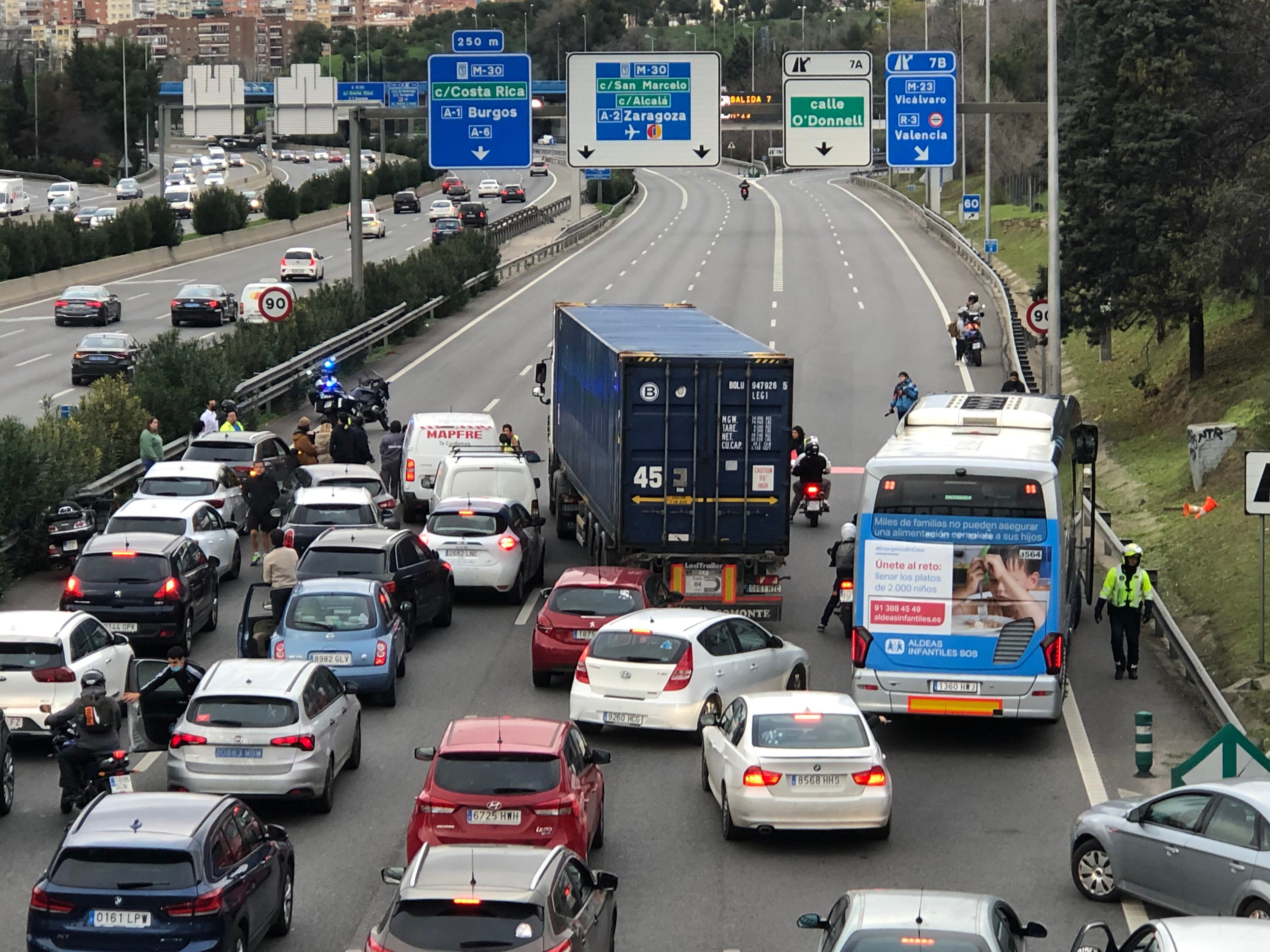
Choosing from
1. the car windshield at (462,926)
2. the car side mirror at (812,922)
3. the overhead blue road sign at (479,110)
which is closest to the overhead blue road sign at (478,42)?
the overhead blue road sign at (479,110)

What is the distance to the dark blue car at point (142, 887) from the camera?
11.6 m

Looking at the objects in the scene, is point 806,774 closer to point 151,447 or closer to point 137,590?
point 137,590

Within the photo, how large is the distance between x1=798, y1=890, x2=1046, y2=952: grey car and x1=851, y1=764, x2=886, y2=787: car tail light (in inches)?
198

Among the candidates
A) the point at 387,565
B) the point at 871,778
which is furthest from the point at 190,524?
the point at 871,778

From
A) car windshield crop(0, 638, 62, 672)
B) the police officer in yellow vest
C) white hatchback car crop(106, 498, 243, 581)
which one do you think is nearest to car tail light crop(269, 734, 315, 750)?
car windshield crop(0, 638, 62, 672)

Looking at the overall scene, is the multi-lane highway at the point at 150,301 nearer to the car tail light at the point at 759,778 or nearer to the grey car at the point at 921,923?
the car tail light at the point at 759,778

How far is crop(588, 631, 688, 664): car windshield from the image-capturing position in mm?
19328

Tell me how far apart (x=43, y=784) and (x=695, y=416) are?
386 inches

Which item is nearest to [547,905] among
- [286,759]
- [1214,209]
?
[286,759]

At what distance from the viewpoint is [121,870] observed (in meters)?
11.8

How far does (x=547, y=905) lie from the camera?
A: 10.6 meters

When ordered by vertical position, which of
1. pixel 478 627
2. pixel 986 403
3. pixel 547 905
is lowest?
pixel 478 627

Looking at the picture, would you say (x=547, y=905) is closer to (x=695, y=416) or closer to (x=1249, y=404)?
(x=695, y=416)

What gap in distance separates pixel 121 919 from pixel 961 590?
32.1 ft
